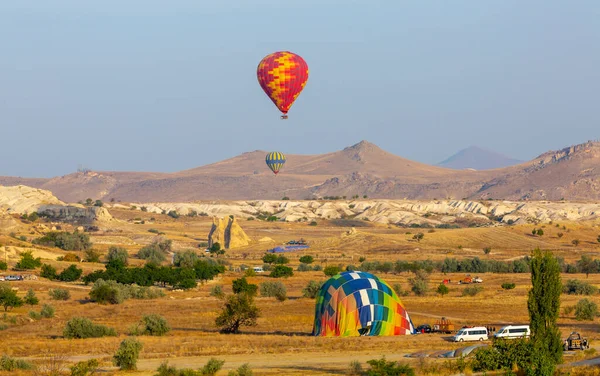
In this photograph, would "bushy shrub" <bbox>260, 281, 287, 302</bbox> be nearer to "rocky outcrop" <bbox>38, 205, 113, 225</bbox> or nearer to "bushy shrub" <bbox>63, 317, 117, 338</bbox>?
"bushy shrub" <bbox>63, 317, 117, 338</bbox>

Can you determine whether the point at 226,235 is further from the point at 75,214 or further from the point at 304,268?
the point at 75,214

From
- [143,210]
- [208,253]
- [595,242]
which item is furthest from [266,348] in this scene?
[143,210]

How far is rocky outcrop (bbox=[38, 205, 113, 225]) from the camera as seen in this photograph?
135 m

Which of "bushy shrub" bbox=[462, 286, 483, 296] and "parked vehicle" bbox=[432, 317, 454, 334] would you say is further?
"bushy shrub" bbox=[462, 286, 483, 296]

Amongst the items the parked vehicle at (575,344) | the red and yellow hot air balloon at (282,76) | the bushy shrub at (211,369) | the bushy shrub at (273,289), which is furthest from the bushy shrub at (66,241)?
the bushy shrub at (211,369)

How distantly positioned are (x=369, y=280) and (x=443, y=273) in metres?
43.4

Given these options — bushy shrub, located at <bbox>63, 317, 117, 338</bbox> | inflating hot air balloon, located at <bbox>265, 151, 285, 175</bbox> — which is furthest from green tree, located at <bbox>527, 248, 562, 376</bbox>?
inflating hot air balloon, located at <bbox>265, 151, 285, 175</bbox>

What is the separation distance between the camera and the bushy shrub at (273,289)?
56.0m

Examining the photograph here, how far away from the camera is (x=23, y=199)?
152750 mm

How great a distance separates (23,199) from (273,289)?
104153mm

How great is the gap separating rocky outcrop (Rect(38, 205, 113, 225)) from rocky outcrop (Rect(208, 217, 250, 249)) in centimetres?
2876

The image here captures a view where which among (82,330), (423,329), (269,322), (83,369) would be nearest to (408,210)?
(269,322)

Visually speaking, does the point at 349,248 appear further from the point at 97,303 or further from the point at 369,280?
the point at 369,280

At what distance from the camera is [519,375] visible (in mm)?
25359
